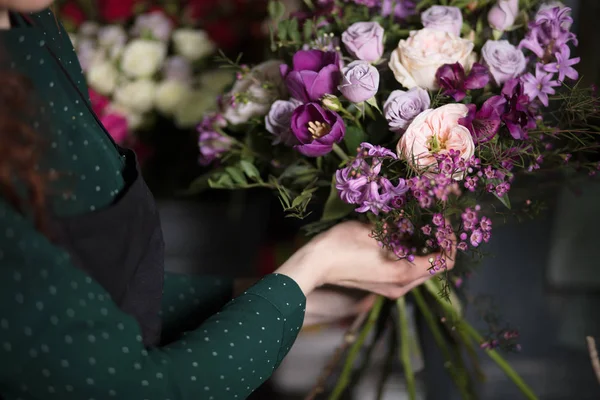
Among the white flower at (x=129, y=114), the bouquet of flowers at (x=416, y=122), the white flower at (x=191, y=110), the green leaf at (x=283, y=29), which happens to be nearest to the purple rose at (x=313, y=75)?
the bouquet of flowers at (x=416, y=122)

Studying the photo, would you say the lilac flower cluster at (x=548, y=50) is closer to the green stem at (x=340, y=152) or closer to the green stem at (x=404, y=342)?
the green stem at (x=340, y=152)

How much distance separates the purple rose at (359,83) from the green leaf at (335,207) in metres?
0.13

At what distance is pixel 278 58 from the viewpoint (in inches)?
39.9

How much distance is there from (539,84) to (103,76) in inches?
33.4

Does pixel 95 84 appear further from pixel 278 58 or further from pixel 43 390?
pixel 43 390

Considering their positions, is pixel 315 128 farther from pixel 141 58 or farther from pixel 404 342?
pixel 141 58

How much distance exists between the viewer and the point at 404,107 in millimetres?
809

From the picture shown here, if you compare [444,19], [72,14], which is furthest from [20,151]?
[72,14]

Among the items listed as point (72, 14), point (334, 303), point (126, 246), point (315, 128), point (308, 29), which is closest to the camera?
point (126, 246)

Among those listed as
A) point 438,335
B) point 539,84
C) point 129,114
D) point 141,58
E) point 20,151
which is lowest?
point 438,335

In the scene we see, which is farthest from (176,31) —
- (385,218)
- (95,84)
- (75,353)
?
(75,353)

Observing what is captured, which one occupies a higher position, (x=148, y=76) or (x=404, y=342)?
(x=148, y=76)

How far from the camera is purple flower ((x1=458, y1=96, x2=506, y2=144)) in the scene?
782 mm

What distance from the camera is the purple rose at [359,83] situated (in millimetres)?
792
